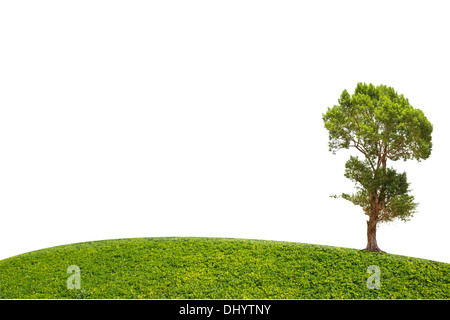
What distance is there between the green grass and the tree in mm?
2152

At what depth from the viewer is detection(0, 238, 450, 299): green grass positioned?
11602 millimetres

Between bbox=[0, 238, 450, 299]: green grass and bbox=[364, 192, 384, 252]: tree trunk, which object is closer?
bbox=[0, 238, 450, 299]: green grass

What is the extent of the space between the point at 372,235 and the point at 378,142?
4118mm

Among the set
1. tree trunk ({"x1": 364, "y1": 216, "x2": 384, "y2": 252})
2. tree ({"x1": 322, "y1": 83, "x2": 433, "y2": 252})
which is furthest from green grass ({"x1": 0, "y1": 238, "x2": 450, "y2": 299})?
tree ({"x1": 322, "y1": 83, "x2": 433, "y2": 252})

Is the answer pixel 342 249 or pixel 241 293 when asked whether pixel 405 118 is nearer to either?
pixel 342 249

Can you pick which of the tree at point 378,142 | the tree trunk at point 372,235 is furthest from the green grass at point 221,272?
the tree at point 378,142

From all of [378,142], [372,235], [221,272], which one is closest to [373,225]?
[372,235]

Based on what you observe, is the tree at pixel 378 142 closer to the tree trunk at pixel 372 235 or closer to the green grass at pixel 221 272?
the tree trunk at pixel 372 235

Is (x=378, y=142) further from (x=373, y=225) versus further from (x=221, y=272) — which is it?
(x=221, y=272)

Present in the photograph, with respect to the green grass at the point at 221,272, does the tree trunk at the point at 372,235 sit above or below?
above

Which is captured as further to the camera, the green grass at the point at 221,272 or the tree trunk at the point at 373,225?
the tree trunk at the point at 373,225

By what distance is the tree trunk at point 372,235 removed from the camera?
15.1 meters

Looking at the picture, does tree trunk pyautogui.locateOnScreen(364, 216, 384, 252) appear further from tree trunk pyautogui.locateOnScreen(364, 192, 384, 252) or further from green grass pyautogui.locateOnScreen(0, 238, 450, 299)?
green grass pyautogui.locateOnScreen(0, 238, 450, 299)
